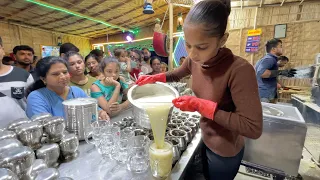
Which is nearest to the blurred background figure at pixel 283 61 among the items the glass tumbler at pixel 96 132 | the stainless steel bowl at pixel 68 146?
the glass tumbler at pixel 96 132

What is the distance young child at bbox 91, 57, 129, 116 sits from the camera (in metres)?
1.78

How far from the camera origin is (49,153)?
82 centimetres

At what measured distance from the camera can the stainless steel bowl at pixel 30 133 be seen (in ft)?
2.54

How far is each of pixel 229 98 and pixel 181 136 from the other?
1.40 feet

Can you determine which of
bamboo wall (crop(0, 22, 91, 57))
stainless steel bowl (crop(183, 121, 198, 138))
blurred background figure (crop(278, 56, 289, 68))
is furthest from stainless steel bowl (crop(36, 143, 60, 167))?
bamboo wall (crop(0, 22, 91, 57))

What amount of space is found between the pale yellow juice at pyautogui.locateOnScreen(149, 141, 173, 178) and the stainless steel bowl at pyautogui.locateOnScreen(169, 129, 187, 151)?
0.27 m

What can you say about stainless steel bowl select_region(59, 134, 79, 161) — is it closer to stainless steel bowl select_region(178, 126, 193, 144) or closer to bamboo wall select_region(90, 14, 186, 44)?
stainless steel bowl select_region(178, 126, 193, 144)

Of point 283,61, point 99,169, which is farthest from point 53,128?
point 283,61

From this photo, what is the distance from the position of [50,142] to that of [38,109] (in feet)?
1.68

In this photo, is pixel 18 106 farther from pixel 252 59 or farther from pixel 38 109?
pixel 252 59

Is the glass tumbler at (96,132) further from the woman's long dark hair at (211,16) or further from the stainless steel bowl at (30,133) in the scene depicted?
the woman's long dark hair at (211,16)

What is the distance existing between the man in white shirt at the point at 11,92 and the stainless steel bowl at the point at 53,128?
0.94 metres

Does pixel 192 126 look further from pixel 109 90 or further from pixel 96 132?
pixel 109 90

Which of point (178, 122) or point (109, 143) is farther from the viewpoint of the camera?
point (178, 122)
